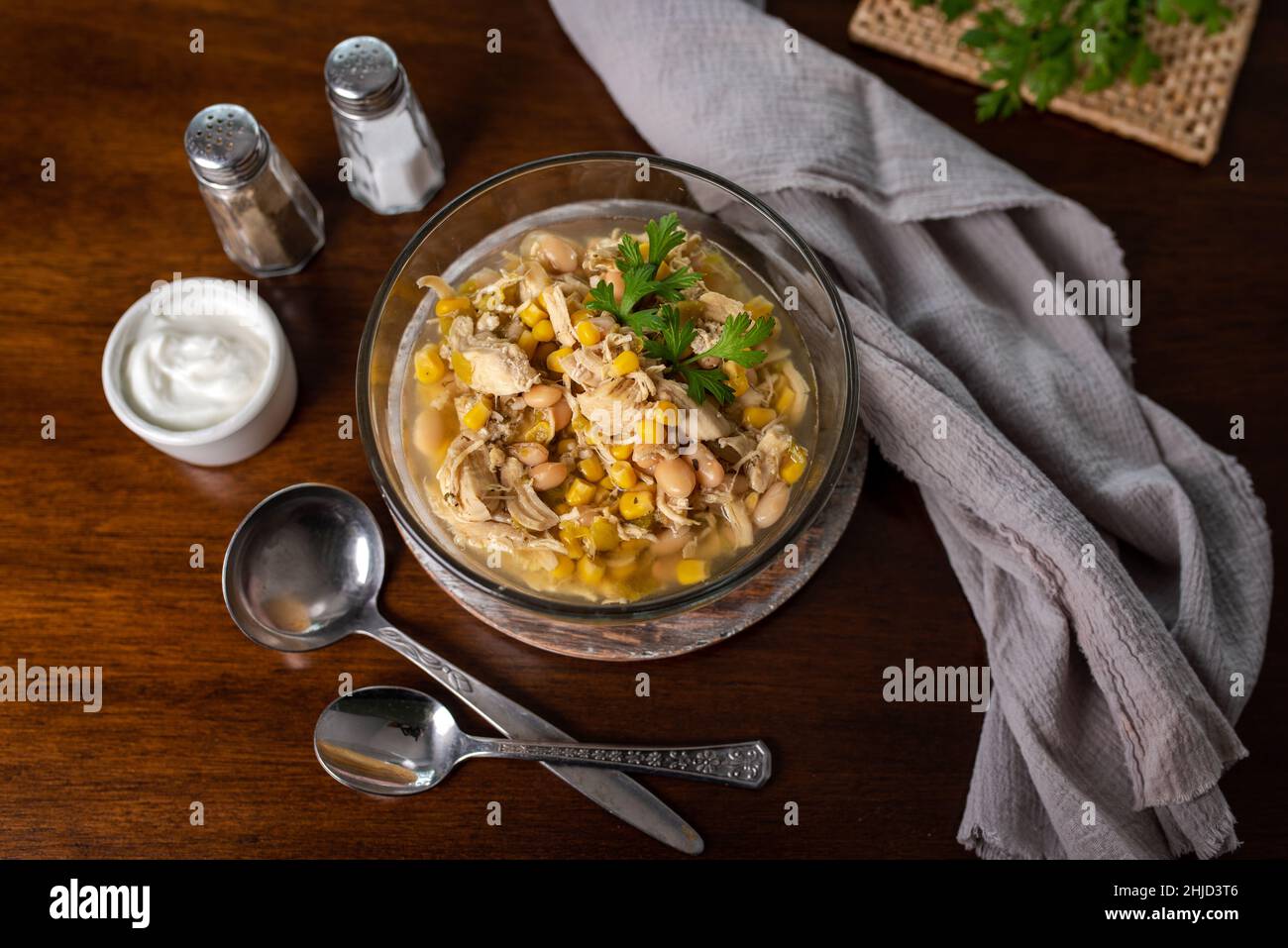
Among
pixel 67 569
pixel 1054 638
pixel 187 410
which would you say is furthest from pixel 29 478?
pixel 1054 638

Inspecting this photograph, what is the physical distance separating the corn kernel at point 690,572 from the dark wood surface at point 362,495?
27 cm

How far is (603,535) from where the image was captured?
2.17m

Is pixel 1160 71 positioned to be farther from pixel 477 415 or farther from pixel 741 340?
pixel 477 415

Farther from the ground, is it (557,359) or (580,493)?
(557,359)

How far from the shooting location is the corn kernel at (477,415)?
7.13ft

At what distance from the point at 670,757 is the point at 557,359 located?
89 cm

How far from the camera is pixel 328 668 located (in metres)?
2.36

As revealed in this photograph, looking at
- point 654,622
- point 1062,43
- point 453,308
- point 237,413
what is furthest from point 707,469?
point 1062,43

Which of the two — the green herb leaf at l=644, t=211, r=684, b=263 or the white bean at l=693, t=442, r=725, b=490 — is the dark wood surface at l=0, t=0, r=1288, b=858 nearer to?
the white bean at l=693, t=442, r=725, b=490

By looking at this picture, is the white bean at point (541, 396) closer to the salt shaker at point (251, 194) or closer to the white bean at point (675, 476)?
the white bean at point (675, 476)

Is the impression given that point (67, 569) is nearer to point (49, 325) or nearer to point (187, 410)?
point (187, 410)

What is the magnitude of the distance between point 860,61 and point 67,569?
242 cm

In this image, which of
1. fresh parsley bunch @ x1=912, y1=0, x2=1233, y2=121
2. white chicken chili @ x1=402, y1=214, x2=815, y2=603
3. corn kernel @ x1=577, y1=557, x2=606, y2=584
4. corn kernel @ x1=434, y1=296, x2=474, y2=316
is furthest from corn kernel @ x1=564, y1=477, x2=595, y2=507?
fresh parsley bunch @ x1=912, y1=0, x2=1233, y2=121

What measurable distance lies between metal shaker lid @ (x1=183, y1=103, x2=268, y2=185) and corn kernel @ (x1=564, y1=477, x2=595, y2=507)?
41.3 inches
